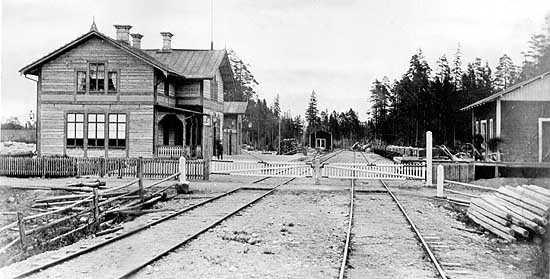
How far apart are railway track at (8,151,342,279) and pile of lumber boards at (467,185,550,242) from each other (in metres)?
5.58

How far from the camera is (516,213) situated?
11.2 m

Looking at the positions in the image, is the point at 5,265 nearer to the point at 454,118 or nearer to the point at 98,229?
the point at 98,229

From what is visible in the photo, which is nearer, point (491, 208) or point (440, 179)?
point (491, 208)

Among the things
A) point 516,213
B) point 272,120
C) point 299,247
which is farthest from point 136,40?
point 272,120

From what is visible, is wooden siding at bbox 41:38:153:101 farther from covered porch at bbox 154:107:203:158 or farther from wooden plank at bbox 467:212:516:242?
wooden plank at bbox 467:212:516:242

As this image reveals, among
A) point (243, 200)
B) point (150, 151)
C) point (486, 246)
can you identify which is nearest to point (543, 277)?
point (486, 246)

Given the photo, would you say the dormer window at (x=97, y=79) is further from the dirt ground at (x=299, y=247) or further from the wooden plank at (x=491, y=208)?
the wooden plank at (x=491, y=208)

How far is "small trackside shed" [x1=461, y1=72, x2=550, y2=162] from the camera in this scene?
26.3 metres

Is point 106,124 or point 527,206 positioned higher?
point 106,124

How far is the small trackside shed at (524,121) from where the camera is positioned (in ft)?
86.2

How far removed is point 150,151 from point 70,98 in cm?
508

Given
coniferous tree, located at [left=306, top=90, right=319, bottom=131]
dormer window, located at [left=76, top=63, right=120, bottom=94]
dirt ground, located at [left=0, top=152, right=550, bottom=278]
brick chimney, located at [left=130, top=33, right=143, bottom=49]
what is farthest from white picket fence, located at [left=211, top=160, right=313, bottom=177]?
coniferous tree, located at [left=306, top=90, right=319, bottom=131]

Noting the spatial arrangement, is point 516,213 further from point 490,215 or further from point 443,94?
point 443,94

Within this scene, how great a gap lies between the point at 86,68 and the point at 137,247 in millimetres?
23412
